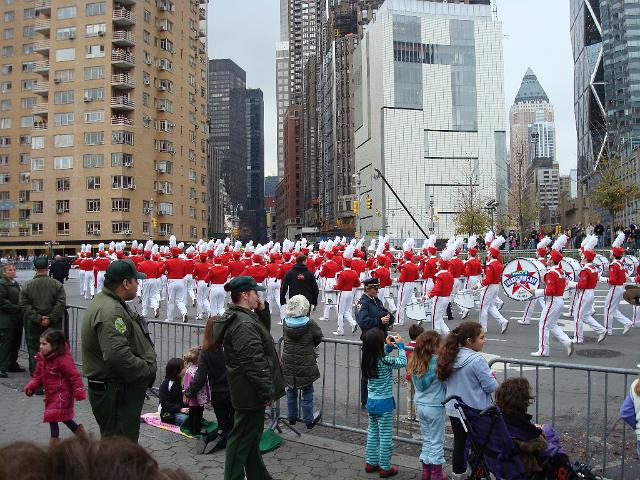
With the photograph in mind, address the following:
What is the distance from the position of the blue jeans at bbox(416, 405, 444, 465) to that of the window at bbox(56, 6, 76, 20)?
69.7 meters

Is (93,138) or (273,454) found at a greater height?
(93,138)

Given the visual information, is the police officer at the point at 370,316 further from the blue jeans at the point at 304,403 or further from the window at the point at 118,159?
the window at the point at 118,159

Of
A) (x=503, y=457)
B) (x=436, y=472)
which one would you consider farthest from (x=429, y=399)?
(x=503, y=457)

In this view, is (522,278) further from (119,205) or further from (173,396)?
(119,205)

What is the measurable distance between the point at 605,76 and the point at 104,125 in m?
80.5

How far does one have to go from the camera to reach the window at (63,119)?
212ft

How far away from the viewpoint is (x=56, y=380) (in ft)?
21.0

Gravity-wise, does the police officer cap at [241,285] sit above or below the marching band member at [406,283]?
above

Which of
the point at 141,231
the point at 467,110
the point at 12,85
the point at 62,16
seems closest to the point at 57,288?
the point at 141,231

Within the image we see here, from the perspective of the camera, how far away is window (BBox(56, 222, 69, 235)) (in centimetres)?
6469

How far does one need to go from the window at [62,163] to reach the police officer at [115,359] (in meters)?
64.9

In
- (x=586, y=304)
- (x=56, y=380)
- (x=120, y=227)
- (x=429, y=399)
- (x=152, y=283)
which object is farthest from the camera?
(x=120, y=227)

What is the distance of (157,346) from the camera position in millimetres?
11508

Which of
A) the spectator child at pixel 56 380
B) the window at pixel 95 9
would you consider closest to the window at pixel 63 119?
the window at pixel 95 9
